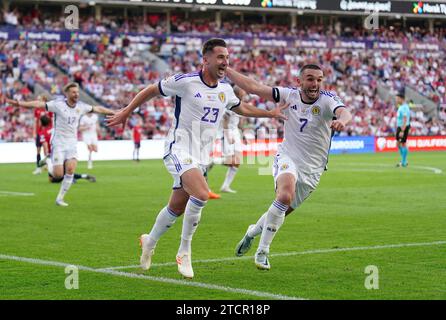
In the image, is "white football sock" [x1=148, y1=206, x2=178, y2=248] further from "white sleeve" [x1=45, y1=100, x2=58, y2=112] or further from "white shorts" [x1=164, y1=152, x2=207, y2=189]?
"white sleeve" [x1=45, y1=100, x2=58, y2=112]

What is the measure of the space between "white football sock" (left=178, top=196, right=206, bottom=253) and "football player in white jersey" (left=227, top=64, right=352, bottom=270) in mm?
930

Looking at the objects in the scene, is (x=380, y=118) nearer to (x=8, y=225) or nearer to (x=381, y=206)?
(x=381, y=206)

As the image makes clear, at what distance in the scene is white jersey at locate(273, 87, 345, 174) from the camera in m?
10.3

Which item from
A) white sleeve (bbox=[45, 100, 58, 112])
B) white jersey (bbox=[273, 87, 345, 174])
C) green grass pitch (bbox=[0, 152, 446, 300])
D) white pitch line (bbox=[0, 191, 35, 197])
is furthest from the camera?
white pitch line (bbox=[0, 191, 35, 197])

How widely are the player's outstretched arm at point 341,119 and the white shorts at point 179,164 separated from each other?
1.54 m

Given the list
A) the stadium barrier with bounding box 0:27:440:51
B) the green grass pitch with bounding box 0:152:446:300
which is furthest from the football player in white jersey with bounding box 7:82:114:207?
the stadium barrier with bounding box 0:27:440:51

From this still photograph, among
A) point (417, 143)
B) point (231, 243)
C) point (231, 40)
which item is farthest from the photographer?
point (231, 40)

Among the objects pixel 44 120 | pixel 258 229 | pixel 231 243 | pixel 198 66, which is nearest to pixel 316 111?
pixel 258 229

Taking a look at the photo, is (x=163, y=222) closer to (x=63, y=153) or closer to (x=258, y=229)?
(x=258, y=229)

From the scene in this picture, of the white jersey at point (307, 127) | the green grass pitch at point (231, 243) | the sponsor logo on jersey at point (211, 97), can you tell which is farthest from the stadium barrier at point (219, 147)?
the sponsor logo on jersey at point (211, 97)

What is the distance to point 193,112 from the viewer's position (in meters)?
9.52

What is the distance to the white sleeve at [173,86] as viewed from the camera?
375 inches

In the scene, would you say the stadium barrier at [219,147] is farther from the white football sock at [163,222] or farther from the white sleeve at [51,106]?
the white football sock at [163,222]

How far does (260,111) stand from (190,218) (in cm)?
149
